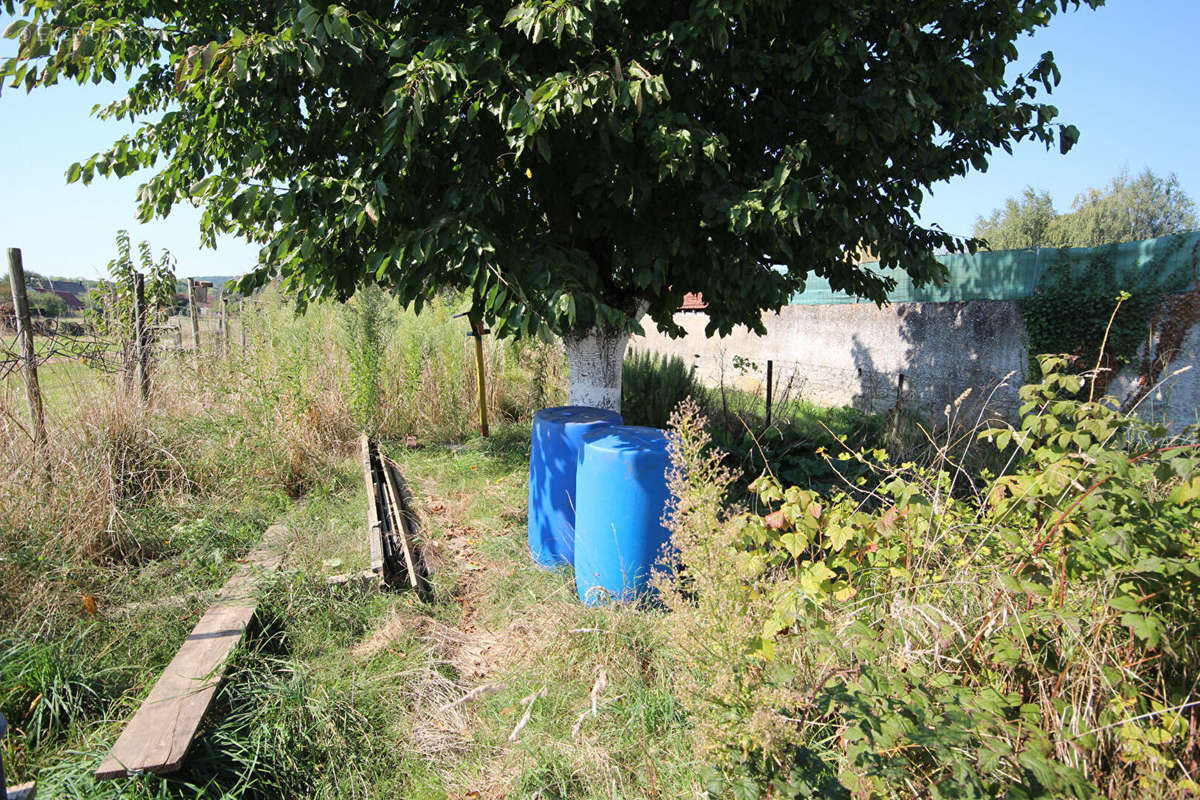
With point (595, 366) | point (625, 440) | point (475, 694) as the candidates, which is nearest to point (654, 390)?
point (595, 366)

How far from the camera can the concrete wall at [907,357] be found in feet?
24.5

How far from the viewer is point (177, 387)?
5258 mm

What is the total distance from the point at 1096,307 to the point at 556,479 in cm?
710

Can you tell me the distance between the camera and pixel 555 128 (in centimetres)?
325

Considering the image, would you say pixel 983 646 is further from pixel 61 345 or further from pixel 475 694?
pixel 61 345

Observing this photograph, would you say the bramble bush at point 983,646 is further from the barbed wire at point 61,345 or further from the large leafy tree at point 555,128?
the barbed wire at point 61,345

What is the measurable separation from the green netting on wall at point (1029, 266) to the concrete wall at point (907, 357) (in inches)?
6.5

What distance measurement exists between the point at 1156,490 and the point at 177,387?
6359 millimetres

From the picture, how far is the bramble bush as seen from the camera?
1.59 metres

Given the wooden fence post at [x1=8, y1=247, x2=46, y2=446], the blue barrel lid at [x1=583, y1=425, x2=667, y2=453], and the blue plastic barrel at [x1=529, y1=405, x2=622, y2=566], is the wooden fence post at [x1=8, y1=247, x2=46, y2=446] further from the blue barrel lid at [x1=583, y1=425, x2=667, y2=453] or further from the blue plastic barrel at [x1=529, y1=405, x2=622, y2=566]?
the blue barrel lid at [x1=583, y1=425, x2=667, y2=453]

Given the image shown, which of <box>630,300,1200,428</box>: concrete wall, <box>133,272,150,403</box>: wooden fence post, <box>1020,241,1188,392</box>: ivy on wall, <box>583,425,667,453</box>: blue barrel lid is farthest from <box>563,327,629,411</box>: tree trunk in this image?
<box>1020,241,1188,392</box>: ivy on wall

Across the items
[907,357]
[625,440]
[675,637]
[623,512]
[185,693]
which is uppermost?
[907,357]

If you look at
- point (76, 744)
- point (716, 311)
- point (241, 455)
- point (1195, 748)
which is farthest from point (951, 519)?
point (241, 455)

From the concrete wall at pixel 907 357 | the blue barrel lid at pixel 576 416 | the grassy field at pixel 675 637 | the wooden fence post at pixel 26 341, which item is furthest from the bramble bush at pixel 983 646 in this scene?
the concrete wall at pixel 907 357
